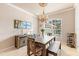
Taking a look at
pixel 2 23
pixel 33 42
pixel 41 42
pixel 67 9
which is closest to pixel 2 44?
pixel 2 23

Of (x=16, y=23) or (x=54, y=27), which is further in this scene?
(x=16, y=23)

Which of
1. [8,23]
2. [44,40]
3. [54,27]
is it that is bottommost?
[44,40]

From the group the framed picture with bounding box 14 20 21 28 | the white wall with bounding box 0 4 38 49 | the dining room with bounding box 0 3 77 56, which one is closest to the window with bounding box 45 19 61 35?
the dining room with bounding box 0 3 77 56

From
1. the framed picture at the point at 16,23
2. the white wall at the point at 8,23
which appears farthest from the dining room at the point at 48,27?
the framed picture at the point at 16,23

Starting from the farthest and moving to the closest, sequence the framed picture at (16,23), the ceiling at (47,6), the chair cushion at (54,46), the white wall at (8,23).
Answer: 1. the framed picture at (16,23)
2. the white wall at (8,23)
3. the chair cushion at (54,46)
4. the ceiling at (47,6)

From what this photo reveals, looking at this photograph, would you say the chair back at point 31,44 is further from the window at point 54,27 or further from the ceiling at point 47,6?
the ceiling at point 47,6

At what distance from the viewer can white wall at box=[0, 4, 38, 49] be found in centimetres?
297

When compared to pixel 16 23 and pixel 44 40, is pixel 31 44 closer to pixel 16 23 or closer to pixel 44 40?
pixel 44 40

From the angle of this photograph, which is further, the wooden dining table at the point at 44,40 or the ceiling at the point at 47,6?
the wooden dining table at the point at 44,40

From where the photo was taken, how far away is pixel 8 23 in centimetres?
338

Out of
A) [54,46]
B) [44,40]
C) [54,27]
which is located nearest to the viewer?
[54,27]

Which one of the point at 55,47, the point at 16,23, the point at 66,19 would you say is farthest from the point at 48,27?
the point at 16,23

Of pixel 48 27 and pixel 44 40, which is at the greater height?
pixel 48 27

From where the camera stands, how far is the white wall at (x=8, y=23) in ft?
9.74
